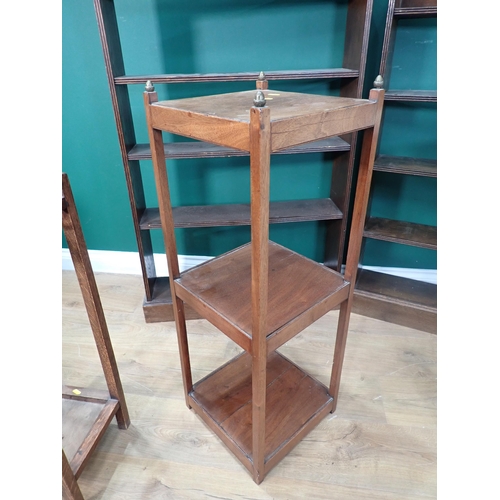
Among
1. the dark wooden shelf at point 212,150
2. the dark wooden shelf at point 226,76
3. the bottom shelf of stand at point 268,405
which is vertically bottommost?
the bottom shelf of stand at point 268,405

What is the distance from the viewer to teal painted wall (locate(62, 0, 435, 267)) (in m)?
1.58

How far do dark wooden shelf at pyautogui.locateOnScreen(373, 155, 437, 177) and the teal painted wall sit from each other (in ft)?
0.47

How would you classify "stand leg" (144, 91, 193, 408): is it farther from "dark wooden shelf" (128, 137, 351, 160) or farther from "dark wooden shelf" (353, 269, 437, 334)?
"dark wooden shelf" (353, 269, 437, 334)

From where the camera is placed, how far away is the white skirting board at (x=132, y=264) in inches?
82.4

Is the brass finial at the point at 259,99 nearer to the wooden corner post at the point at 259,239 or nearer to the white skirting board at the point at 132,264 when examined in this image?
the wooden corner post at the point at 259,239

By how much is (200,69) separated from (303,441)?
1611 mm

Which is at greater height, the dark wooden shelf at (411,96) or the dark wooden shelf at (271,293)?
the dark wooden shelf at (411,96)

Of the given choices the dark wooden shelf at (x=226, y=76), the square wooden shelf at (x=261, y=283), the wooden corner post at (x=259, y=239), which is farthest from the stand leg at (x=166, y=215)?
the dark wooden shelf at (x=226, y=76)

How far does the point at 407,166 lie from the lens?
1.62m

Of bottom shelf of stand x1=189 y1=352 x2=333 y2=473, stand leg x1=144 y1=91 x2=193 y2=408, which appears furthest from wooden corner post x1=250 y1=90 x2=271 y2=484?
stand leg x1=144 y1=91 x2=193 y2=408

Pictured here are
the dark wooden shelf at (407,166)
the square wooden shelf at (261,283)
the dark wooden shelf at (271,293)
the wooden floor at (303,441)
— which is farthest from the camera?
the dark wooden shelf at (407,166)

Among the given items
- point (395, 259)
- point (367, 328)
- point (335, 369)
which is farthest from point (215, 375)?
point (395, 259)

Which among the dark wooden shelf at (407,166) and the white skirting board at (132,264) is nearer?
the dark wooden shelf at (407,166)

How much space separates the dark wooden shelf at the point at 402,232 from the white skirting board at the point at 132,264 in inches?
13.4
